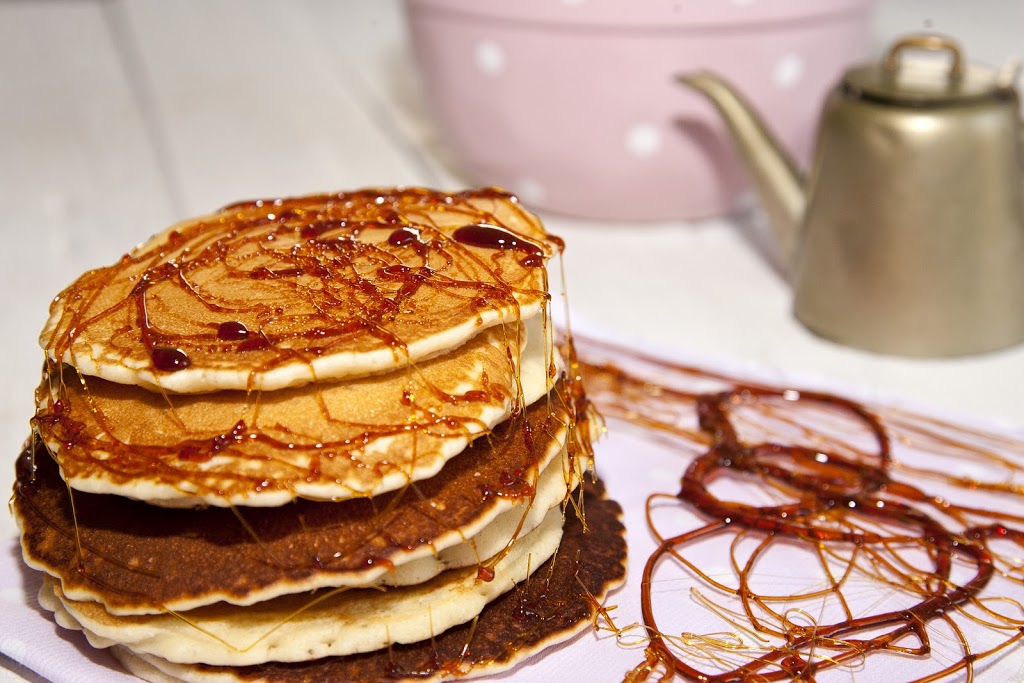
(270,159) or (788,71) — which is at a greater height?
(788,71)

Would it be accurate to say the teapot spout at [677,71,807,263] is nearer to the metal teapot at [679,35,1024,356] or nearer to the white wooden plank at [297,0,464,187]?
the metal teapot at [679,35,1024,356]

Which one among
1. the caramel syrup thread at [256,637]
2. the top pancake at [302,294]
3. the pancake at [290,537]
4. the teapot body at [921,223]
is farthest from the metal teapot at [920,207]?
the caramel syrup thread at [256,637]

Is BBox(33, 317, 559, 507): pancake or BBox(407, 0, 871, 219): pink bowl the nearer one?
BBox(33, 317, 559, 507): pancake

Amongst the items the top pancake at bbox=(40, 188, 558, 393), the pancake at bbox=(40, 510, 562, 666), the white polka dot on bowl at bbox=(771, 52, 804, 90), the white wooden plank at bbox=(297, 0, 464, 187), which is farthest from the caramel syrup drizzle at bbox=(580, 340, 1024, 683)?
the white wooden plank at bbox=(297, 0, 464, 187)

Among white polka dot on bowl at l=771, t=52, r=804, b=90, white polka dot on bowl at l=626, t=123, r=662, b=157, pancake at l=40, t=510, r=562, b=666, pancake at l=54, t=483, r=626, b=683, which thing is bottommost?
pancake at l=54, t=483, r=626, b=683

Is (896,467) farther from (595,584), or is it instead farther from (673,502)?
(595,584)

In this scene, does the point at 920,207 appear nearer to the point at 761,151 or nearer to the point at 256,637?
the point at 761,151

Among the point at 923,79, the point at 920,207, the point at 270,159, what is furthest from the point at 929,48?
the point at 270,159
